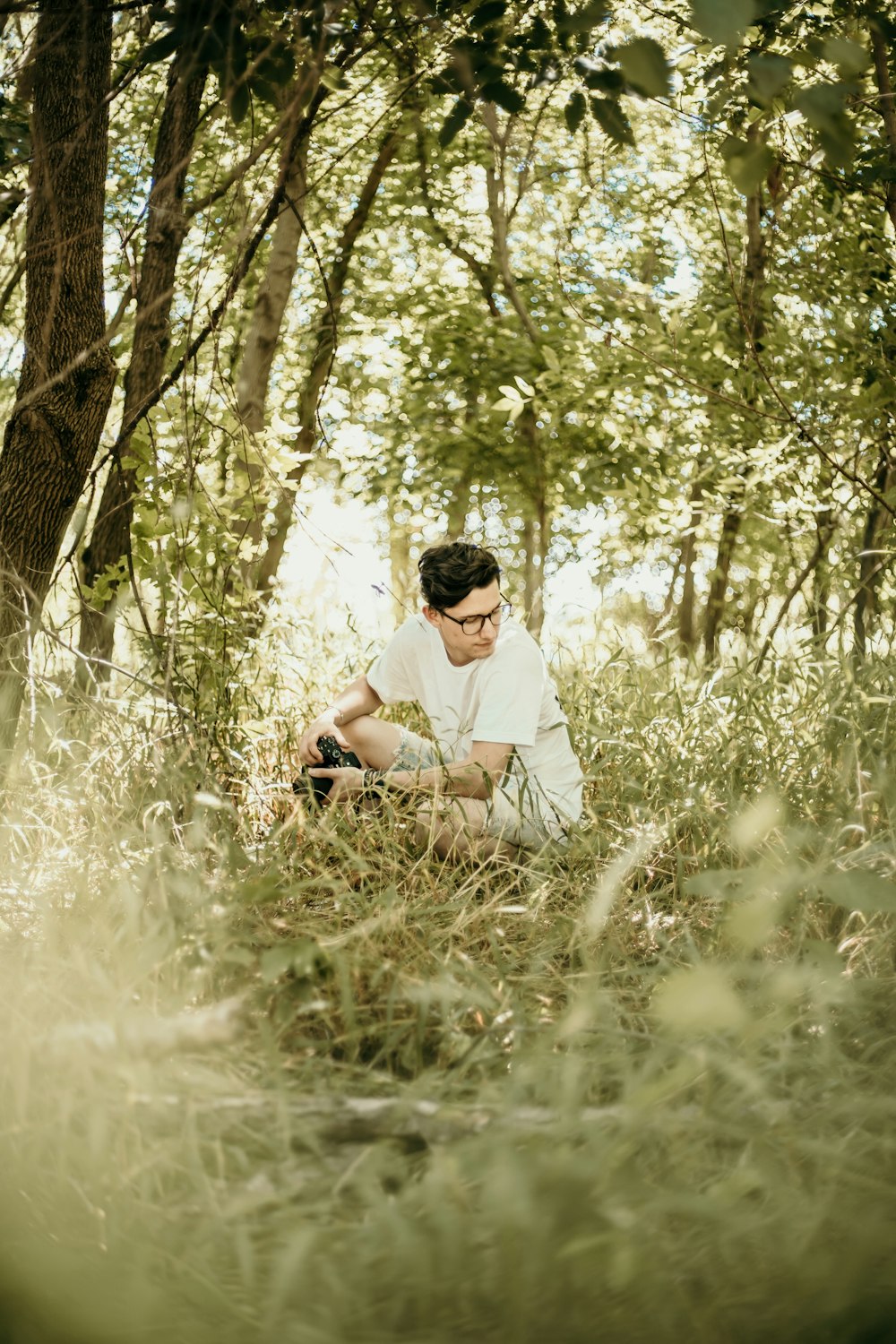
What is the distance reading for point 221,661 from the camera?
3.81 metres

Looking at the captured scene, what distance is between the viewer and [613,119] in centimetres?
217

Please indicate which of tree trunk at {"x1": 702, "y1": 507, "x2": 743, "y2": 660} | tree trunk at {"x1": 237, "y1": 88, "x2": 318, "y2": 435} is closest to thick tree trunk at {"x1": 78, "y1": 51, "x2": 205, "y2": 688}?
tree trunk at {"x1": 237, "y1": 88, "x2": 318, "y2": 435}

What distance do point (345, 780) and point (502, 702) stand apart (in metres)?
0.51

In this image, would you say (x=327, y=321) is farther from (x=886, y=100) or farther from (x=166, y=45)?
(x=166, y=45)

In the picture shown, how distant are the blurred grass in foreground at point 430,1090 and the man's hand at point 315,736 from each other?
22.2 inches

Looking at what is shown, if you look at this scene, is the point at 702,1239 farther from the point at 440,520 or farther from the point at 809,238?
the point at 440,520

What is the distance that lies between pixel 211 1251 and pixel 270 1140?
0.68 ft

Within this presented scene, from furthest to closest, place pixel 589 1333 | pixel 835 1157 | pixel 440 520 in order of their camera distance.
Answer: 1. pixel 440 520
2. pixel 835 1157
3. pixel 589 1333

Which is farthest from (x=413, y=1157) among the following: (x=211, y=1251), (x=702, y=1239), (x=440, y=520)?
(x=440, y=520)

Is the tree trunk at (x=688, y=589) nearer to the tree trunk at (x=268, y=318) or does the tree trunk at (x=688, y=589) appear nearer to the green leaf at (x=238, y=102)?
the tree trunk at (x=268, y=318)

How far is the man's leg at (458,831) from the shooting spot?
291 cm

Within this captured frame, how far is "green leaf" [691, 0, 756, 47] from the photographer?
1.57 meters

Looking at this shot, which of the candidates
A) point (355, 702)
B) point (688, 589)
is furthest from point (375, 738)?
point (688, 589)

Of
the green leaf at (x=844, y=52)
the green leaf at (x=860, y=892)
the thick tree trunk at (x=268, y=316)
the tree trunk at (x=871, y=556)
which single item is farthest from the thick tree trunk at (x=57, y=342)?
the thick tree trunk at (x=268, y=316)
